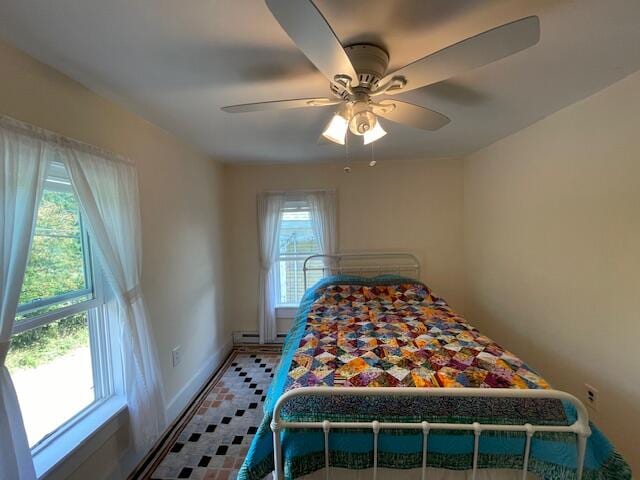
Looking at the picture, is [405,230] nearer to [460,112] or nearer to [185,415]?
[460,112]

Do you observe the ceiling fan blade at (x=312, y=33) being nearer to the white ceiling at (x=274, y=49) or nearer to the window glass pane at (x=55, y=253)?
the white ceiling at (x=274, y=49)

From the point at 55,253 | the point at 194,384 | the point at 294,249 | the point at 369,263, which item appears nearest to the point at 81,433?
the point at 55,253

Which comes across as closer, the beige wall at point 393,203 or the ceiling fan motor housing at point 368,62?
the ceiling fan motor housing at point 368,62

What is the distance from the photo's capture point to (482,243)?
3039 mm

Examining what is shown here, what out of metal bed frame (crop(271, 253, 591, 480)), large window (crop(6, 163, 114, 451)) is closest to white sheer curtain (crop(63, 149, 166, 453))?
large window (crop(6, 163, 114, 451))

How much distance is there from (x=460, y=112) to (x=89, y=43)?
6.58 ft

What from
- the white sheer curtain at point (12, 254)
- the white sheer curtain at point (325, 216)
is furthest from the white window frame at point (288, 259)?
the white sheer curtain at point (12, 254)

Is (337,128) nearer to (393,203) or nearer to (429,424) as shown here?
(429,424)

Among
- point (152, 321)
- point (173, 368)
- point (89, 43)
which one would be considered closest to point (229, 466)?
point (173, 368)

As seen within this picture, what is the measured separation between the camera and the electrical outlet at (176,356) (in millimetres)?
2338

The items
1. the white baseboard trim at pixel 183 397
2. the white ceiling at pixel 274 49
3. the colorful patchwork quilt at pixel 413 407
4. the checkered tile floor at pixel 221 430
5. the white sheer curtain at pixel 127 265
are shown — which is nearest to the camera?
the white ceiling at pixel 274 49

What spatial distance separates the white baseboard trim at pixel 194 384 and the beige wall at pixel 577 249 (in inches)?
107

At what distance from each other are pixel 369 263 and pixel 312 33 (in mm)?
2840

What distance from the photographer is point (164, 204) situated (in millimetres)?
2279
